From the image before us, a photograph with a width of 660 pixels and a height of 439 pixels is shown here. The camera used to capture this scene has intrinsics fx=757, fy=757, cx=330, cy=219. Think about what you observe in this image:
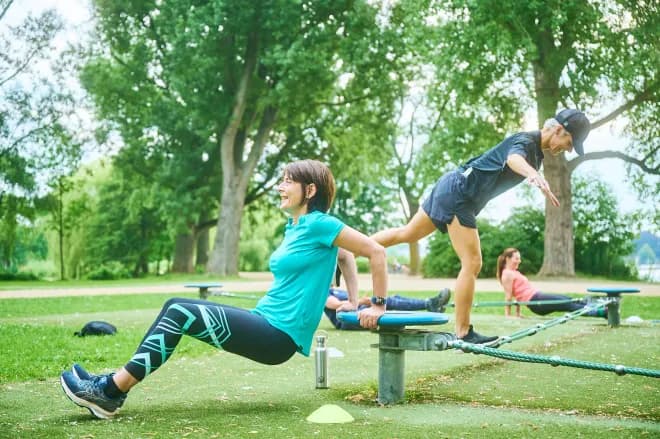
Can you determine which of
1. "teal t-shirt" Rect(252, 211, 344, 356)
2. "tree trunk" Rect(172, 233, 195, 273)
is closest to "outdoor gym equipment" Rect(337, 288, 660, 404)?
"teal t-shirt" Rect(252, 211, 344, 356)

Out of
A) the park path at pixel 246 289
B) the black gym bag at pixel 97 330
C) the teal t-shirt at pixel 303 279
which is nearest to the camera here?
the teal t-shirt at pixel 303 279

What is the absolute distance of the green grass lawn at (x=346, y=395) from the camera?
12.9 ft

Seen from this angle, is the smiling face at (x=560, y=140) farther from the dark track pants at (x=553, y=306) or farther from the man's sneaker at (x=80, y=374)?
the dark track pants at (x=553, y=306)

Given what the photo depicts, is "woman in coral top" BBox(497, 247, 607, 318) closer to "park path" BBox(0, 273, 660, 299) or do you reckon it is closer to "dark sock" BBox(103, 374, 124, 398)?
"park path" BBox(0, 273, 660, 299)

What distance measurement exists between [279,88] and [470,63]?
274 inches

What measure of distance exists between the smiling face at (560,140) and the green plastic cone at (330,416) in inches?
122

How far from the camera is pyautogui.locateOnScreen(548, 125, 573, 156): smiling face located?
6.07m

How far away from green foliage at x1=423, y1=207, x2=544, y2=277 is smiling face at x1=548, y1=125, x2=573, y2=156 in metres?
23.0

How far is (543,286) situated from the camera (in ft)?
71.8

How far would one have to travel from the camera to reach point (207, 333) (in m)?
4.25

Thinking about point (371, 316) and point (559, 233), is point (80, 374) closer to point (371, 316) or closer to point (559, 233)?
point (371, 316)

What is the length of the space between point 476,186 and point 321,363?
1.99 metres

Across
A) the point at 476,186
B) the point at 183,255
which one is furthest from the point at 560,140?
the point at 183,255

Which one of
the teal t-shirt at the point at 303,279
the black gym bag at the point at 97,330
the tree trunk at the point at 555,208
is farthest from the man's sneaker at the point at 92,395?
the tree trunk at the point at 555,208
